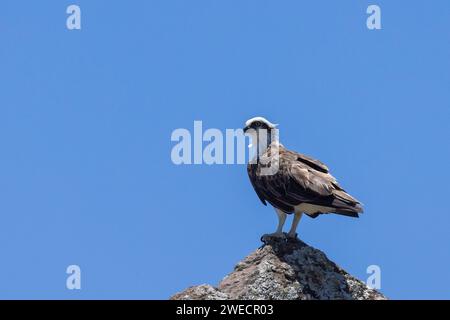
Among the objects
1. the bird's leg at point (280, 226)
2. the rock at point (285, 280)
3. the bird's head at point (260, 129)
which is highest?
the bird's head at point (260, 129)

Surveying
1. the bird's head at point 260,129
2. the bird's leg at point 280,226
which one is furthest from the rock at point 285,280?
the bird's head at point 260,129

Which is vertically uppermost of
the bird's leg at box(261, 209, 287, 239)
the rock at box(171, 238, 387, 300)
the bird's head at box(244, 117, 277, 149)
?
the bird's head at box(244, 117, 277, 149)

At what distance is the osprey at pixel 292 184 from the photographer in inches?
870

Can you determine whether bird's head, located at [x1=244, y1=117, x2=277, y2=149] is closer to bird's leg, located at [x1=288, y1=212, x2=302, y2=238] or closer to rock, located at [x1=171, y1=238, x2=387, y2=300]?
bird's leg, located at [x1=288, y1=212, x2=302, y2=238]

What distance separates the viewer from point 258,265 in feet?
67.5

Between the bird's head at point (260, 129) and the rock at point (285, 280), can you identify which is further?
the bird's head at point (260, 129)

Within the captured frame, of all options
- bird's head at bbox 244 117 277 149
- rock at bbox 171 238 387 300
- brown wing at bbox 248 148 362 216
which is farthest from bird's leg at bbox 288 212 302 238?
bird's head at bbox 244 117 277 149

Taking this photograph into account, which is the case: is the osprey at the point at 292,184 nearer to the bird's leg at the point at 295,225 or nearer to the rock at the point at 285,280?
the bird's leg at the point at 295,225

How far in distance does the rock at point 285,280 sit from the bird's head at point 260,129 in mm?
3601

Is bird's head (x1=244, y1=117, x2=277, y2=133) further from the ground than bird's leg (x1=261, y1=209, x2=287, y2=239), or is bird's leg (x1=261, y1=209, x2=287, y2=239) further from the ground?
bird's head (x1=244, y1=117, x2=277, y2=133)

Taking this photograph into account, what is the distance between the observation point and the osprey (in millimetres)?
22109

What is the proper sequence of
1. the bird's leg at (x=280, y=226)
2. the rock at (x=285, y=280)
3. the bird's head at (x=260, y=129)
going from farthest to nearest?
the bird's head at (x=260, y=129), the bird's leg at (x=280, y=226), the rock at (x=285, y=280)
